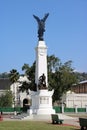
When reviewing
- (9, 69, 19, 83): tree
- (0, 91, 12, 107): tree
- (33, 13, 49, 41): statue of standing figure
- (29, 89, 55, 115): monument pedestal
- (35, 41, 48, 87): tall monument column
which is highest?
(33, 13, 49, 41): statue of standing figure

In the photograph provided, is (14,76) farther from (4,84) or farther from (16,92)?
(4,84)

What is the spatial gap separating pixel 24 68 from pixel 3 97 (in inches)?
426

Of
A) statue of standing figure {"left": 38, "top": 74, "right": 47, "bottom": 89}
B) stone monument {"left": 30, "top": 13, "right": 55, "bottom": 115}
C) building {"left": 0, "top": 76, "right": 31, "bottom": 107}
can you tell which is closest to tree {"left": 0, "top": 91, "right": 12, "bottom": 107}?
building {"left": 0, "top": 76, "right": 31, "bottom": 107}

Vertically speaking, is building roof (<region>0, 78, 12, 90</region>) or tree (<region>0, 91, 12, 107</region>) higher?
building roof (<region>0, 78, 12, 90</region>)

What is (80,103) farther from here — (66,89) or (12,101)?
(12,101)

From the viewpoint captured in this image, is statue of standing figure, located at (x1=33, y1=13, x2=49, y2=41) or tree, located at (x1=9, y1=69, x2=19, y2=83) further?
tree, located at (x1=9, y1=69, x2=19, y2=83)

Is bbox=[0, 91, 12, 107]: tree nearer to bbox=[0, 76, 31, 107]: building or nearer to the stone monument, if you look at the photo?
bbox=[0, 76, 31, 107]: building

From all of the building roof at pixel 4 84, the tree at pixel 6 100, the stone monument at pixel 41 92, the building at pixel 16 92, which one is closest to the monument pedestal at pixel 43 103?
the stone monument at pixel 41 92

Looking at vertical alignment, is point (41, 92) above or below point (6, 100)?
below

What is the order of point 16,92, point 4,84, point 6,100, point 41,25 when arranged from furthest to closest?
point 4,84
point 16,92
point 6,100
point 41,25

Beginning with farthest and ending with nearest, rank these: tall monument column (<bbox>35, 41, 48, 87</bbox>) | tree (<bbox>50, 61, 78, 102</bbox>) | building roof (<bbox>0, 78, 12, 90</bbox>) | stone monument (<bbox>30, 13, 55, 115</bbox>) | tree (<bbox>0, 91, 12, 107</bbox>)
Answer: building roof (<bbox>0, 78, 12, 90</bbox>) < tree (<bbox>0, 91, 12, 107</bbox>) < tree (<bbox>50, 61, 78, 102</bbox>) < tall monument column (<bbox>35, 41, 48, 87</bbox>) < stone monument (<bbox>30, 13, 55, 115</bbox>)

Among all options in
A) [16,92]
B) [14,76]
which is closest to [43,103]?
[14,76]

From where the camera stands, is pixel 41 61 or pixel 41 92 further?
pixel 41 61

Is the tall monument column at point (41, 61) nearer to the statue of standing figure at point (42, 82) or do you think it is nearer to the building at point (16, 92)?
the statue of standing figure at point (42, 82)
